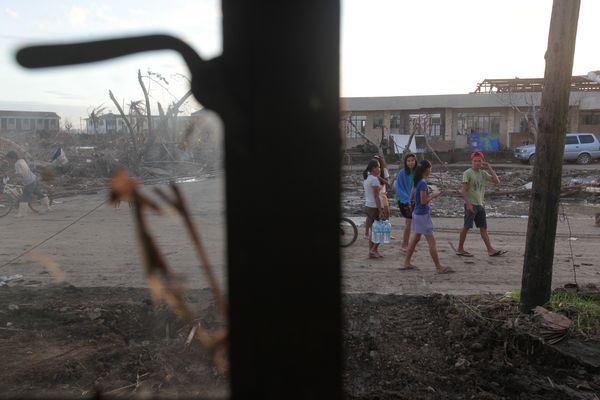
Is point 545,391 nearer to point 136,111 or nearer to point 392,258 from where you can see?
point 392,258

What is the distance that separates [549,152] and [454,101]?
104ft

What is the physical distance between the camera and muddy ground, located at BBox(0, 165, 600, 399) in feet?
11.9

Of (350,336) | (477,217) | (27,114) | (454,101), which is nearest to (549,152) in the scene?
(350,336)

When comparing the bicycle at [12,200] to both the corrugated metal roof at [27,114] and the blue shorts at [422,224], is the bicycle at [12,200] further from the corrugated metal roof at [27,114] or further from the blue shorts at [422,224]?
the corrugated metal roof at [27,114]

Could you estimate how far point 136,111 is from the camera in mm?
22359

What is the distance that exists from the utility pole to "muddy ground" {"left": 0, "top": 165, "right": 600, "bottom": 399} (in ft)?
1.62

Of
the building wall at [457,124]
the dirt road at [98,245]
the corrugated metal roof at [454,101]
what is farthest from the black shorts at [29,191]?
the building wall at [457,124]

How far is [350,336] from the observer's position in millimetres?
4363

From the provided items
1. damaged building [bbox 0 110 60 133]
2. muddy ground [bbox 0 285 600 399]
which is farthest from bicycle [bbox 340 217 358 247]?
damaged building [bbox 0 110 60 133]

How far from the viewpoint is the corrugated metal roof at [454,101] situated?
33.4 meters

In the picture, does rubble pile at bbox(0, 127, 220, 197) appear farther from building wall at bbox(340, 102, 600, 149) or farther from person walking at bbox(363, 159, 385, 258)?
building wall at bbox(340, 102, 600, 149)

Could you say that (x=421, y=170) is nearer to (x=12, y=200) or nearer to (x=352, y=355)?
(x=352, y=355)

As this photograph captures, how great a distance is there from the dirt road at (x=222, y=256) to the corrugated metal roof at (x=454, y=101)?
75.6 feet

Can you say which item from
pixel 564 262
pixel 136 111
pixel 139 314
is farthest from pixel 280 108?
pixel 136 111
